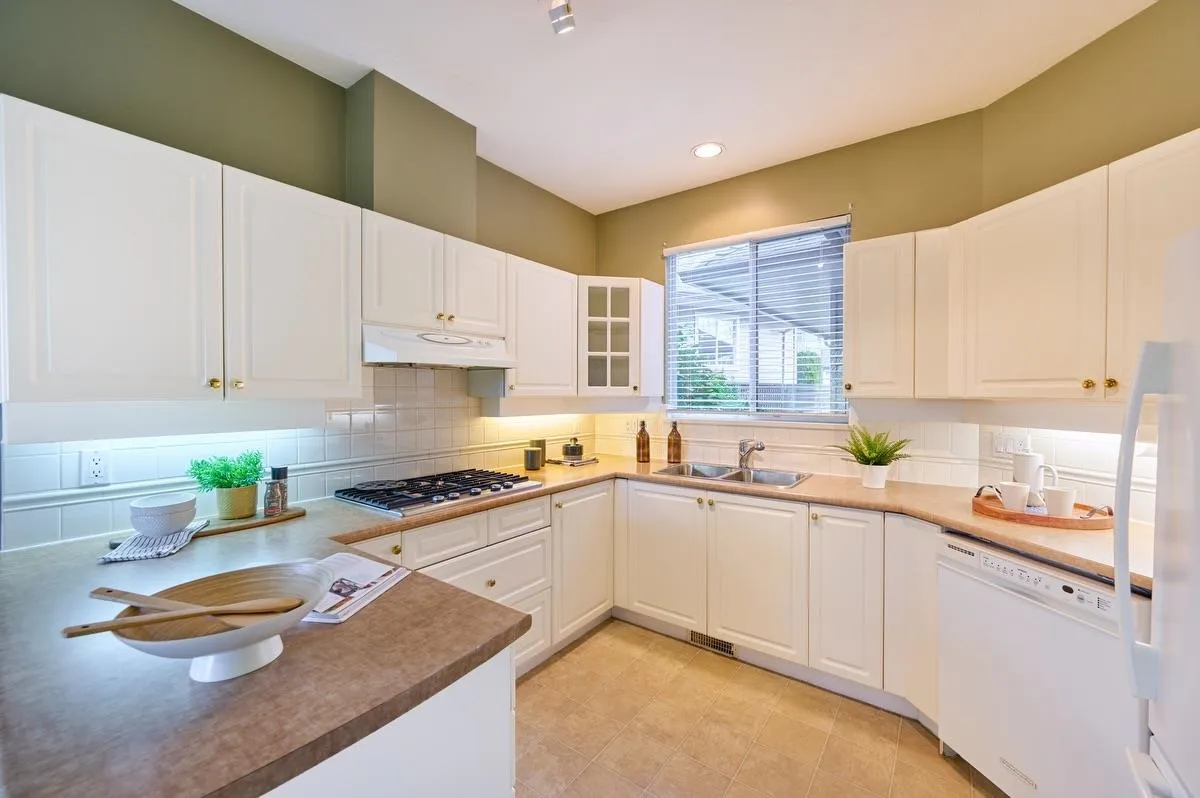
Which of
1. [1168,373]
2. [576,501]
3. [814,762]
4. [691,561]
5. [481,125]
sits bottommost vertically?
[814,762]

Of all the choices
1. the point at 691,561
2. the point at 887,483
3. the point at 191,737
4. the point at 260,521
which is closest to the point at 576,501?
the point at 691,561

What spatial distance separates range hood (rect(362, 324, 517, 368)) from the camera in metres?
1.86

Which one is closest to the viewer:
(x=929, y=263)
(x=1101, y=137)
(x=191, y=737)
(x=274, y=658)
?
(x=191, y=737)

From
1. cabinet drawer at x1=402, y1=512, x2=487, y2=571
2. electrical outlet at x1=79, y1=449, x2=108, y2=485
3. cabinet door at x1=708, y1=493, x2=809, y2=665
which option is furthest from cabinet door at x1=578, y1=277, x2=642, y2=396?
electrical outlet at x1=79, y1=449, x2=108, y2=485

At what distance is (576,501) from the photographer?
2.51 m

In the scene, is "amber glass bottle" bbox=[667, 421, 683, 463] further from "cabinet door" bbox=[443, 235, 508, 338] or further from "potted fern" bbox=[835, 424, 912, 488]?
"cabinet door" bbox=[443, 235, 508, 338]

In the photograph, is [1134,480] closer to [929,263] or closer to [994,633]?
[994,633]

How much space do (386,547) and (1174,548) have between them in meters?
1.91

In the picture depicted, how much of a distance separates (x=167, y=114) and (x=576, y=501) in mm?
2257

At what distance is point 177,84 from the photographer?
1.71 m

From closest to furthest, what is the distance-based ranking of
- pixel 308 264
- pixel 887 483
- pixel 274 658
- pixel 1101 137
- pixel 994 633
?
pixel 274 658 < pixel 994 633 < pixel 308 264 < pixel 1101 137 < pixel 887 483

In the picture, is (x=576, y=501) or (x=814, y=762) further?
(x=576, y=501)

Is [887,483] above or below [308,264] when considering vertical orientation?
below

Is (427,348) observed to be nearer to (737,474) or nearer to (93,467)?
(93,467)
